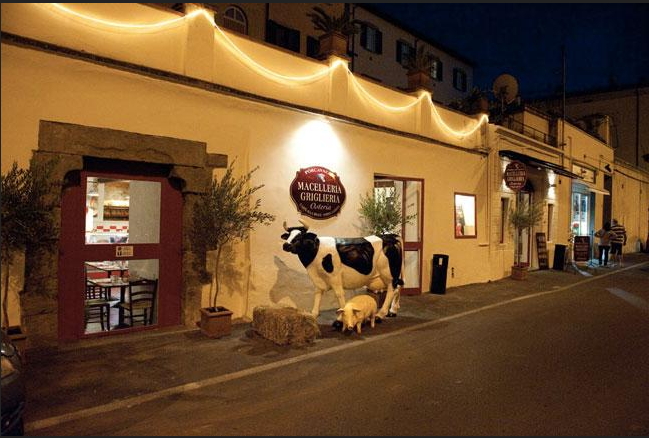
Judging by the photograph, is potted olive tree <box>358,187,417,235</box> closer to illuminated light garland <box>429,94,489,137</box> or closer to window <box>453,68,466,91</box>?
illuminated light garland <box>429,94,489,137</box>

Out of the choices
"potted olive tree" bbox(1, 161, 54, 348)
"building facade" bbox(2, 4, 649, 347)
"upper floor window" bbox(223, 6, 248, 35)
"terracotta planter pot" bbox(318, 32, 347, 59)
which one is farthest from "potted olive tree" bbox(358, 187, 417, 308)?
"upper floor window" bbox(223, 6, 248, 35)

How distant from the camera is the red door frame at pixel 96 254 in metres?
6.44

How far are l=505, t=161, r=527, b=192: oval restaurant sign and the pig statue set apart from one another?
8624 millimetres

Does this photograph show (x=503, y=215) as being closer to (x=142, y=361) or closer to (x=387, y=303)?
(x=387, y=303)

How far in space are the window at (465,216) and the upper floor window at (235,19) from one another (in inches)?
395

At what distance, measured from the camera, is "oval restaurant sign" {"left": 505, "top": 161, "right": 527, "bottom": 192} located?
46.5ft

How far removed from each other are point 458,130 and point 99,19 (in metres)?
9.97

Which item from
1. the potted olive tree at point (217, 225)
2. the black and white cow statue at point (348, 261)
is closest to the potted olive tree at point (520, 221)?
the black and white cow statue at point (348, 261)

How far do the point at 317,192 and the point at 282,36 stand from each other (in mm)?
12477

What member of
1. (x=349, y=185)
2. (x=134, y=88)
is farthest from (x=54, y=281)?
(x=349, y=185)

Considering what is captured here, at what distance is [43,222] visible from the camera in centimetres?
560

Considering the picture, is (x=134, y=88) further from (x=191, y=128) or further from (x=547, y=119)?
(x=547, y=119)

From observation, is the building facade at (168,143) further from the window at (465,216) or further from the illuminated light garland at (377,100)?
the window at (465,216)

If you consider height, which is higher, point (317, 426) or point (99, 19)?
point (99, 19)
